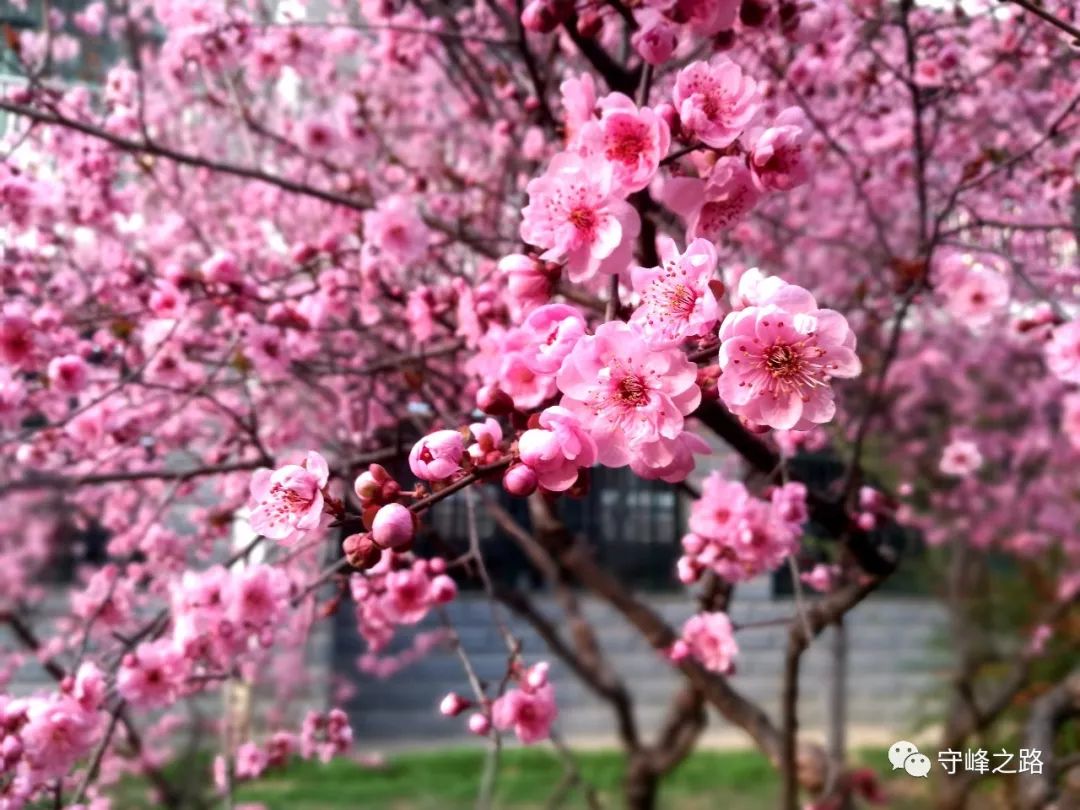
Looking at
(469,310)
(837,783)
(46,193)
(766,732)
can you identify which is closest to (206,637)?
(469,310)

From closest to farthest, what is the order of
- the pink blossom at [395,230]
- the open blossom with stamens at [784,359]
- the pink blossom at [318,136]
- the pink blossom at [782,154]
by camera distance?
the open blossom with stamens at [784,359] < the pink blossom at [782,154] < the pink blossom at [395,230] < the pink blossom at [318,136]

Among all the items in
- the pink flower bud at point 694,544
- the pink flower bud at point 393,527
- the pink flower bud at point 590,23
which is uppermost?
the pink flower bud at point 590,23

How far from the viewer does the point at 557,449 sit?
642 mm

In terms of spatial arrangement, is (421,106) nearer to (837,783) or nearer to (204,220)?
(204,220)

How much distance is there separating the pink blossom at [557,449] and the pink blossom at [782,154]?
325mm

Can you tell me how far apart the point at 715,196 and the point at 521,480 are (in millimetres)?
390

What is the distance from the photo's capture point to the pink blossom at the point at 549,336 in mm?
694

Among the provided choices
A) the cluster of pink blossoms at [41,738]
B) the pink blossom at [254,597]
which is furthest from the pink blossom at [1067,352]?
the cluster of pink blossoms at [41,738]

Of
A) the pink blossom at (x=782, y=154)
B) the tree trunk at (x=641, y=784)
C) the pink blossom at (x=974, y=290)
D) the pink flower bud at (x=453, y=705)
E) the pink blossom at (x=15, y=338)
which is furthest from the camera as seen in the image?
the tree trunk at (x=641, y=784)

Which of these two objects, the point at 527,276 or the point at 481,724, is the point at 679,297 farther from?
the point at 481,724

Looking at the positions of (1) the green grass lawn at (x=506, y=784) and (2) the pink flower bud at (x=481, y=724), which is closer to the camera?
(2) the pink flower bud at (x=481, y=724)

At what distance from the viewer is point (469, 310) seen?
1359 mm

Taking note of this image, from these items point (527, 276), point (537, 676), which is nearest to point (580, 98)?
point (527, 276)

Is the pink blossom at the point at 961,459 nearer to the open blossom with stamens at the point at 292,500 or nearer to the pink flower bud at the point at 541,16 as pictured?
the pink flower bud at the point at 541,16
